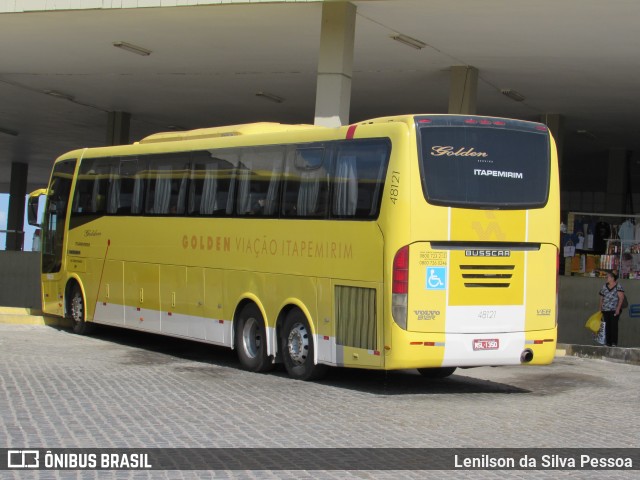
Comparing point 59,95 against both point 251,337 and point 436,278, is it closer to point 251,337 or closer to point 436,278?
point 251,337

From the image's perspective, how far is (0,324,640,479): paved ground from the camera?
9156 millimetres

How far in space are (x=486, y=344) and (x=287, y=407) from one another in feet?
9.61

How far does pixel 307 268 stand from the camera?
1403cm

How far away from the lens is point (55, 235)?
832 inches

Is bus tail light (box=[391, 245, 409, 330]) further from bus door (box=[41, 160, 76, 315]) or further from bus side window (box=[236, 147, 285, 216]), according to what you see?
bus door (box=[41, 160, 76, 315])

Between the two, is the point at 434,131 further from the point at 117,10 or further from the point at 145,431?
the point at 117,10

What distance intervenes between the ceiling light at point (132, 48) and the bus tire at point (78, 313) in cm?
602

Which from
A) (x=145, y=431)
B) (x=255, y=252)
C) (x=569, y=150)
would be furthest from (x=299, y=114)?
(x=145, y=431)

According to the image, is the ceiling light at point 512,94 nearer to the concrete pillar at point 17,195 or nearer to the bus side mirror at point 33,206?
the bus side mirror at point 33,206

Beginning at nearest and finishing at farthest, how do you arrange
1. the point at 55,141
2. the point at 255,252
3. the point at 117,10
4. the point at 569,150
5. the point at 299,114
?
the point at 255,252
the point at 117,10
the point at 299,114
the point at 569,150
the point at 55,141

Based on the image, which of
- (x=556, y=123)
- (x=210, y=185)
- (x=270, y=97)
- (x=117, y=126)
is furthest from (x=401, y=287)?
(x=117, y=126)

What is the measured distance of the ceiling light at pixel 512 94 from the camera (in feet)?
88.2

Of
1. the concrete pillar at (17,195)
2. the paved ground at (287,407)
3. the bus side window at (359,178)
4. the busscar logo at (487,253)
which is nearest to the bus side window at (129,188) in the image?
the paved ground at (287,407)

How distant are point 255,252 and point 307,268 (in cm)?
134
